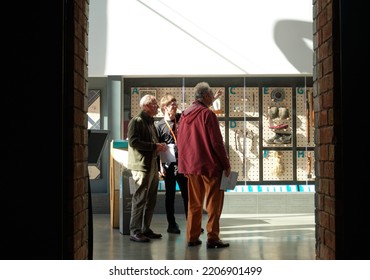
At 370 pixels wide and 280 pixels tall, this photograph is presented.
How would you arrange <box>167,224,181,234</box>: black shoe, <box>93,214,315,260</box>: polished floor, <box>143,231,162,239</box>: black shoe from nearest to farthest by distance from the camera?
<box>93,214,315,260</box>: polished floor → <box>143,231,162,239</box>: black shoe → <box>167,224,181,234</box>: black shoe

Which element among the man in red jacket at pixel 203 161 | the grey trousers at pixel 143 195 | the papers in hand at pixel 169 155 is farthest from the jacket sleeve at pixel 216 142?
the papers in hand at pixel 169 155

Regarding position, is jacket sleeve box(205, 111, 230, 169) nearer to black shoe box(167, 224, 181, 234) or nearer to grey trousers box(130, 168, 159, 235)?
grey trousers box(130, 168, 159, 235)

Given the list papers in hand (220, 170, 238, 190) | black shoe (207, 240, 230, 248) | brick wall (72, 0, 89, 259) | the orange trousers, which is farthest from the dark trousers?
brick wall (72, 0, 89, 259)

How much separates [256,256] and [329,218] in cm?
304

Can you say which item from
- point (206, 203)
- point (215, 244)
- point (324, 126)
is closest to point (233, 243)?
point (215, 244)

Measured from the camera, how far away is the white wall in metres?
10.7

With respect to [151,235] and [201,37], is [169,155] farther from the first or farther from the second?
[201,37]

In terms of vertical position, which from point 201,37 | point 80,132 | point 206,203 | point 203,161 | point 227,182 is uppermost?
point 201,37

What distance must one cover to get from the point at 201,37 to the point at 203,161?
481 centimetres

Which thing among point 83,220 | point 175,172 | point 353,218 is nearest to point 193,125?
point 175,172

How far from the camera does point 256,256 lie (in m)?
6.14

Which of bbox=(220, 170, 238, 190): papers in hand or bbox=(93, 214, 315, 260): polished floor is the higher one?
bbox=(220, 170, 238, 190): papers in hand

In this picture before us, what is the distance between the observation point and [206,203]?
21.3ft
